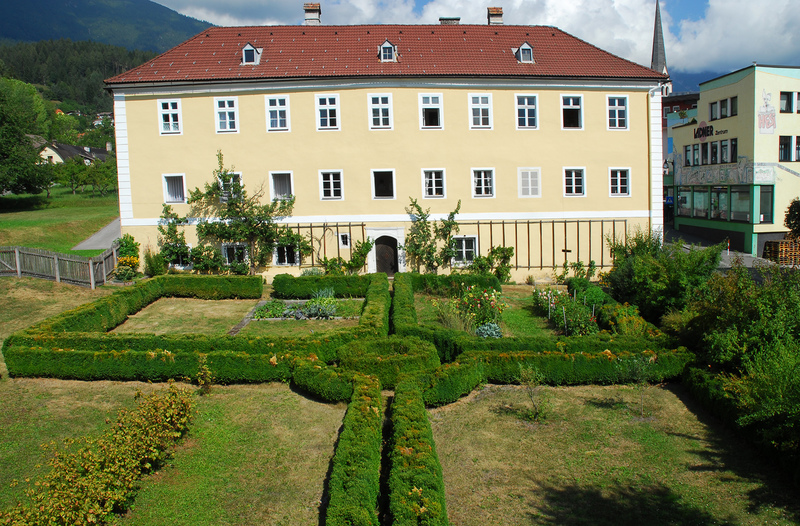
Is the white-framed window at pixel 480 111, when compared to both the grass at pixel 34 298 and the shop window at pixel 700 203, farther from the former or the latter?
the shop window at pixel 700 203

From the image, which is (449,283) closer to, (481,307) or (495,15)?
(481,307)

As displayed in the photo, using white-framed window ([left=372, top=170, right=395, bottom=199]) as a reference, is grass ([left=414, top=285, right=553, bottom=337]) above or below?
below

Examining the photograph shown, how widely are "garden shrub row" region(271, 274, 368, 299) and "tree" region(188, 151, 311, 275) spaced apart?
3.31 metres

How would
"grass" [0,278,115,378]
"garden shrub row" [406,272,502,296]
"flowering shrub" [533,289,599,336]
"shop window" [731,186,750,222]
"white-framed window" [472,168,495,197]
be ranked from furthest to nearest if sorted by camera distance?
1. "shop window" [731,186,750,222]
2. "white-framed window" [472,168,495,197]
3. "garden shrub row" [406,272,502,296]
4. "grass" [0,278,115,378]
5. "flowering shrub" [533,289,599,336]

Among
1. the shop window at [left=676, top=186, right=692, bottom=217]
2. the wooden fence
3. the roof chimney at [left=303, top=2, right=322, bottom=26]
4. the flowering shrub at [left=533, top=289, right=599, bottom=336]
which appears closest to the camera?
the flowering shrub at [left=533, top=289, right=599, bottom=336]

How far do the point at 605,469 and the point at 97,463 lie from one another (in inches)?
346

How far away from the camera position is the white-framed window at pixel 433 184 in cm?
2889

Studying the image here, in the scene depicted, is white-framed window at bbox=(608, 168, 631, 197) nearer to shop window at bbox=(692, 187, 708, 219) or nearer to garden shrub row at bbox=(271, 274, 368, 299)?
garden shrub row at bbox=(271, 274, 368, 299)

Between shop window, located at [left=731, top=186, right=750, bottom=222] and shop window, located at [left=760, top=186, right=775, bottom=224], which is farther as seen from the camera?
shop window, located at [left=731, top=186, right=750, bottom=222]

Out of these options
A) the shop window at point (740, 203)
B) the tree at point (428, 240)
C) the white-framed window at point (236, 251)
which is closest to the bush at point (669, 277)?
the tree at point (428, 240)

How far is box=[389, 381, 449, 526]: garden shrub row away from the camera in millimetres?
8773

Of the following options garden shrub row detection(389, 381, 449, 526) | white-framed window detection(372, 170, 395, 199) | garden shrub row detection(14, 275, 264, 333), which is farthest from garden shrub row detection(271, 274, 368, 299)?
garden shrub row detection(389, 381, 449, 526)

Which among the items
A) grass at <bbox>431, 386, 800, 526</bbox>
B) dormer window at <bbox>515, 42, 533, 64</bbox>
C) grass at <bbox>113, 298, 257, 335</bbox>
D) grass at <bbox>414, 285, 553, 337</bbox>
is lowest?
grass at <bbox>431, 386, 800, 526</bbox>

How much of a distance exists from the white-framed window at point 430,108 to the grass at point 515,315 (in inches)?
329
